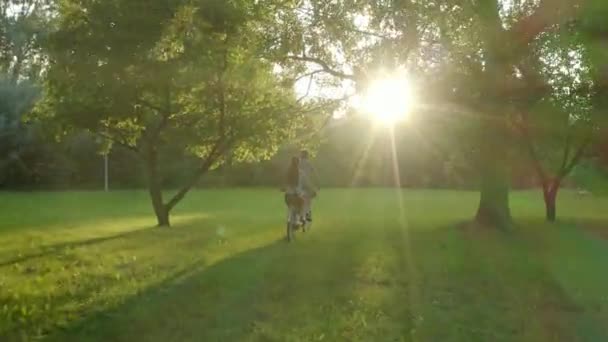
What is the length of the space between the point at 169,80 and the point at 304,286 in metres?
9.14

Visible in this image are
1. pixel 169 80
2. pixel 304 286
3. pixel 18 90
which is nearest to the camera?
pixel 304 286

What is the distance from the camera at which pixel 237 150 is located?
22141 millimetres

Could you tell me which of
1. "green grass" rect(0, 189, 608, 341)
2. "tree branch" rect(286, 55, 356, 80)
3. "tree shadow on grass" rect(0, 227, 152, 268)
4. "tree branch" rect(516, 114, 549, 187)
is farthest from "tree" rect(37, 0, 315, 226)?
"tree branch" rect(516, 114, 549, 187)

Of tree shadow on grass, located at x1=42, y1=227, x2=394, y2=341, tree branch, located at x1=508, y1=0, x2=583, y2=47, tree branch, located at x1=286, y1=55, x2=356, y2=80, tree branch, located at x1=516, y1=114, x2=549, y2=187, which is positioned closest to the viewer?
tree shadow on grass, located at x1=42, y1=227, x2=394, y2=341

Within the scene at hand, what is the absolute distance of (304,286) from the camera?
1028cm

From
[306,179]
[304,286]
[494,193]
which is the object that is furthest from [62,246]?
[494,193]

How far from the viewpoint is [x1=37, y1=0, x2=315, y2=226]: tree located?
17016 millimetres

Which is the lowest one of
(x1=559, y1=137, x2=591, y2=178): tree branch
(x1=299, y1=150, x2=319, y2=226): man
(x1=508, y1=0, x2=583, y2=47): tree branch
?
(x1=299, y1=150, x2=319, y2=226): man

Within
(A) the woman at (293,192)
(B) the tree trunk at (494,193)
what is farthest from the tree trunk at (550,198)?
(A) the woman at (293,192)

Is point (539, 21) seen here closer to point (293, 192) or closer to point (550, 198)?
point (293, 192)

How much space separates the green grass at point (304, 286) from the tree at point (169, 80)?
11.3ft

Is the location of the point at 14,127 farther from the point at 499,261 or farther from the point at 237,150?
the point at 499,261

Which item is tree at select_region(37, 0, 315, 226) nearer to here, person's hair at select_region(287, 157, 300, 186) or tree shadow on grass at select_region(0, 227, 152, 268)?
tree shadow on grass at select_region(0, 227, 152, 268)

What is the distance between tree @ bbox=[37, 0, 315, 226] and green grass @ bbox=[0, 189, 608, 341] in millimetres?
3453
